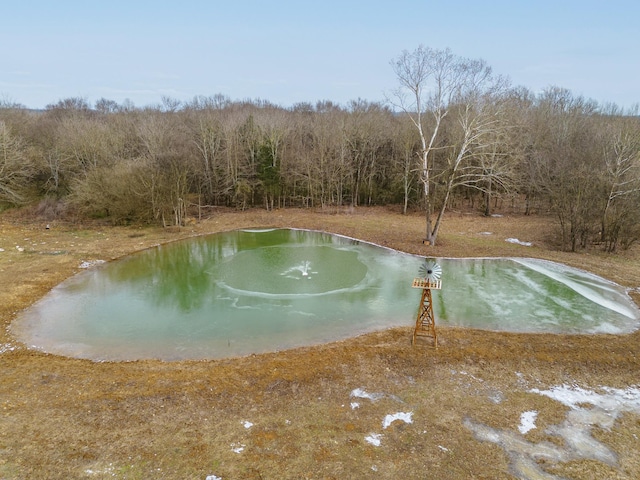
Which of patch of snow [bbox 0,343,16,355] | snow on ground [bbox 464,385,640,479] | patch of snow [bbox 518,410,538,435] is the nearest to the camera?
snow on ground [bbox 464,385,640,479]

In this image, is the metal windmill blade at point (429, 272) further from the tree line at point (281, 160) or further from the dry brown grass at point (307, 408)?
the tree line at point (281, 160)

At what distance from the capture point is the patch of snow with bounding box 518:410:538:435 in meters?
7.55

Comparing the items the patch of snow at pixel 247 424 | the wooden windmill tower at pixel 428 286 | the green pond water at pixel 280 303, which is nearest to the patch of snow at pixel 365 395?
the patch of snow at pixel 247 424

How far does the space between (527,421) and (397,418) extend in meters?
2.56

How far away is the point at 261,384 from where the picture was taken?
895cm

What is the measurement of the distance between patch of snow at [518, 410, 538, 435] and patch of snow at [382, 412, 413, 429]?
Result: 207 centimetres

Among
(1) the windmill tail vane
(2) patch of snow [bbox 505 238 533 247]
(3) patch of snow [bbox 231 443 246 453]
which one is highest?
(1) the windmill tail vane

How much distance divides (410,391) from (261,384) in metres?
3.36

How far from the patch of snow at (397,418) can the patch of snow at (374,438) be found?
1.12 feet

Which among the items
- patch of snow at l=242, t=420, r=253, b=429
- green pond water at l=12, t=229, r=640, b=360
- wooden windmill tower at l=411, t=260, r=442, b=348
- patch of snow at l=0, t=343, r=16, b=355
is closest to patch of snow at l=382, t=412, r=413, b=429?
patch of snow at l=242, t=420, r=253, b=429

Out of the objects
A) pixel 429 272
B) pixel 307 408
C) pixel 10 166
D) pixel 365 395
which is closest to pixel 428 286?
pixel 429 272

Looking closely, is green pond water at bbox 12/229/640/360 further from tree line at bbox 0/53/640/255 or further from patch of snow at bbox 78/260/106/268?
tree line at bbox 0/53/640/255

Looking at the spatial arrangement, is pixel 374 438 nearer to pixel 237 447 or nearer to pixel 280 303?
pixel 237 447

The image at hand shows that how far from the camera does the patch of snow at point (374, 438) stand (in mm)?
7141
